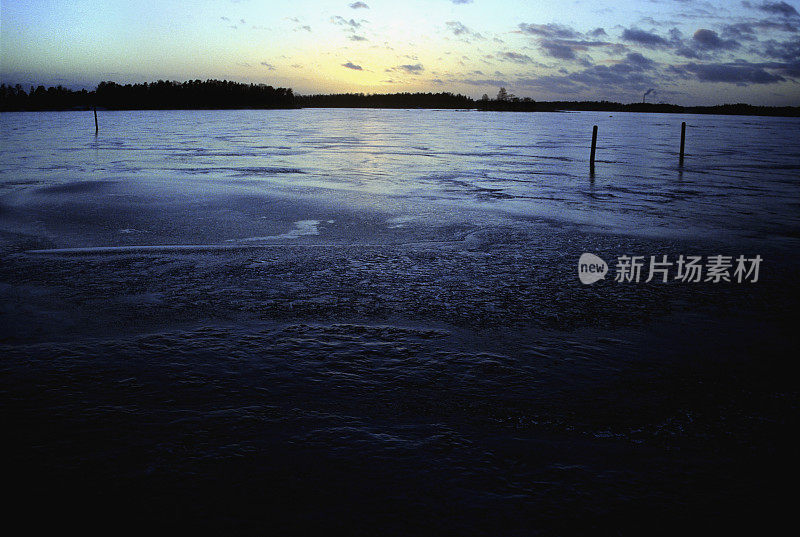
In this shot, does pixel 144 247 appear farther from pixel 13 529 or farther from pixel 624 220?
pixel 624 220

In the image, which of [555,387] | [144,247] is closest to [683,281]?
[555,387]

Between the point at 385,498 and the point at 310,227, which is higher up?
the point at 310,227

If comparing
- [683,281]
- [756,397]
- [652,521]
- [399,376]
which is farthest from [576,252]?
[652,521]

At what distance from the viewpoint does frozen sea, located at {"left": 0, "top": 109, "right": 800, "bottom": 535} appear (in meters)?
3.69

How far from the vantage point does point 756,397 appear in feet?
16.8

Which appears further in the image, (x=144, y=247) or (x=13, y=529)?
(x=144, y=247)

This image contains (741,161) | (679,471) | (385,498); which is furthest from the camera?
(741,161)

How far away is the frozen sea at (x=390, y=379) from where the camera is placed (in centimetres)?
369

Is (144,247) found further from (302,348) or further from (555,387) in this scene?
(555,387)

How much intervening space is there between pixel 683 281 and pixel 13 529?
8.85 metres

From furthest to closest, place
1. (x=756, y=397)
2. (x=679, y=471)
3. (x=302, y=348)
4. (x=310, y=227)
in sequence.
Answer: (x=310, y=227) → (x=302, y=348) → (x=756, y=397) → (x=679, y=471)

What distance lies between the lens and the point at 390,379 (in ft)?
17.4

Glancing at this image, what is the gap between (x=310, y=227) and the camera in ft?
41.9

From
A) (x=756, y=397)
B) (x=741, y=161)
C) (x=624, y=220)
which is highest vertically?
(x=741, y=161)
